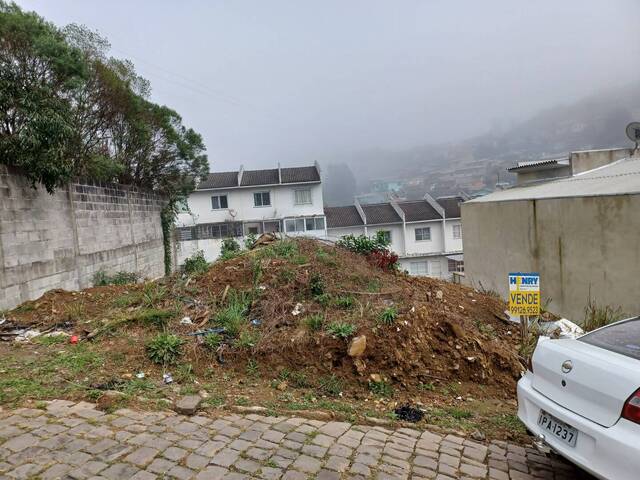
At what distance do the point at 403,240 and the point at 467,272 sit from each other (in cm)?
1917

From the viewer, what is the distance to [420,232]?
33.3 m

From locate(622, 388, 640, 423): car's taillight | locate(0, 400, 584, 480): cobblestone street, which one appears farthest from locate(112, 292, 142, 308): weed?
locate(622, 388, 640, 423): car's taillight

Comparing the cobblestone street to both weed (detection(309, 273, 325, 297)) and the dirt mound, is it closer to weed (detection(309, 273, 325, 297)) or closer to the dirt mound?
the dirt mound

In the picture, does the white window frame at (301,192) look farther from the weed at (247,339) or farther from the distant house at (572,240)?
the weed at (247,339)

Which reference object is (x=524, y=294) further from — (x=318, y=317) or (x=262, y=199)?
(x=262, y=199)

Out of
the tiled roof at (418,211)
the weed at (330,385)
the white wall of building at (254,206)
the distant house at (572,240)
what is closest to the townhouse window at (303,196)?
the white wall of building at (254,206)

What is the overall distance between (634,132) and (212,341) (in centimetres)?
1600

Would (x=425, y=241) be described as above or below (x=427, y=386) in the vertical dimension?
below

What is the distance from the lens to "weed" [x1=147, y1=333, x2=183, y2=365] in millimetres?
4828

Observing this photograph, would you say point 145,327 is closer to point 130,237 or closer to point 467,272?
point 130,237

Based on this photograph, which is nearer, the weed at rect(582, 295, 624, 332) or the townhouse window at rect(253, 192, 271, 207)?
the weed at rect(582, 295, 624, 332)

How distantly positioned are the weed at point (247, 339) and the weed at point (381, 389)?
4.73 ft

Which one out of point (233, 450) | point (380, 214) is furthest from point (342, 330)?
point (380, 214)

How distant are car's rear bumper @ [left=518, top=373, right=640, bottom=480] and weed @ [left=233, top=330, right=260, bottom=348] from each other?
309 cm
